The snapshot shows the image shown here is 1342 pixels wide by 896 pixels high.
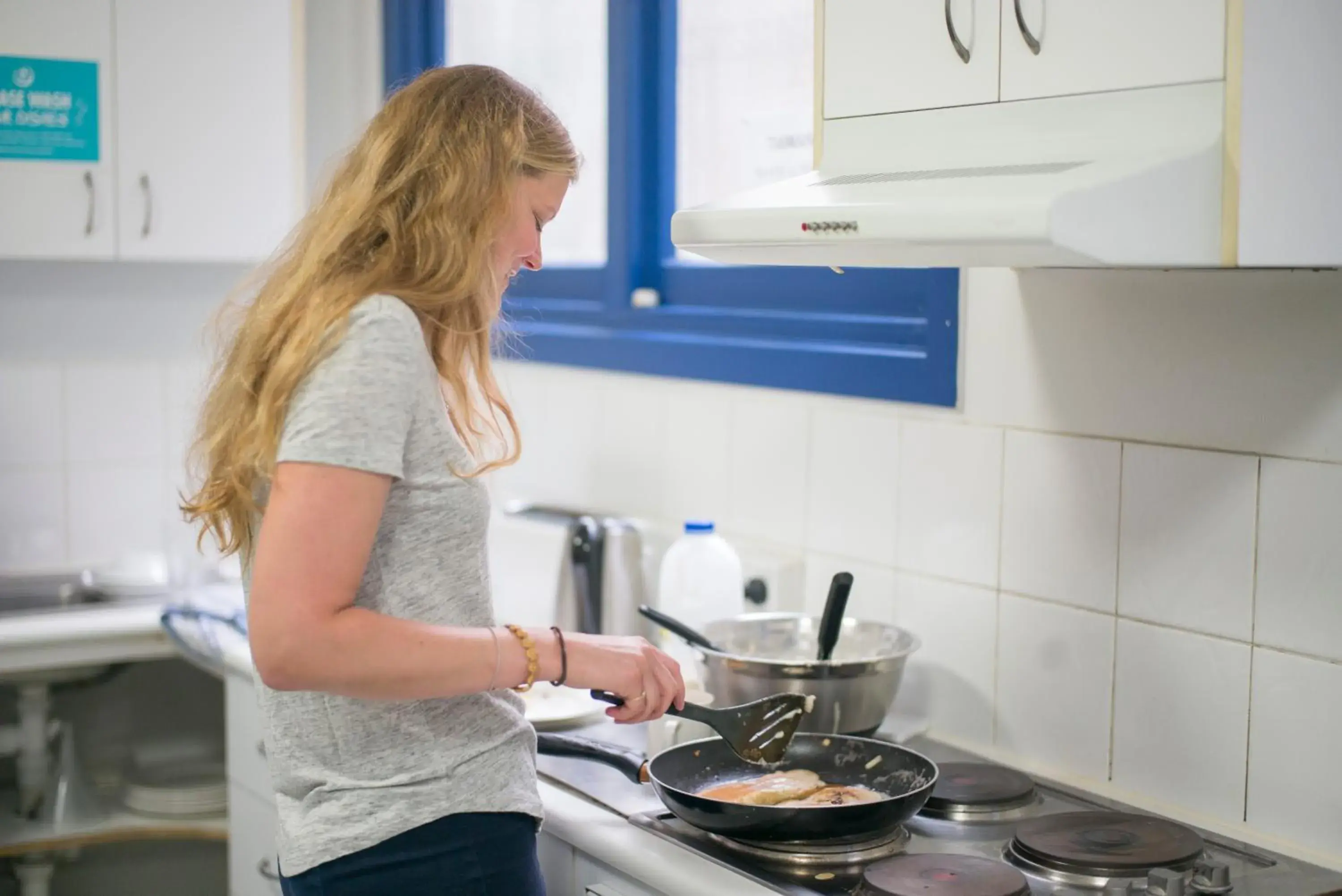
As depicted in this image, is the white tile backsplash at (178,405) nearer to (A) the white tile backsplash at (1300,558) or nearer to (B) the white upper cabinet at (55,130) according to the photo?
(B) the white upper cabinet at (55,130)

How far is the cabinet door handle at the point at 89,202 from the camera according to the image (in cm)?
295

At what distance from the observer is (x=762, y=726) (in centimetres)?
165

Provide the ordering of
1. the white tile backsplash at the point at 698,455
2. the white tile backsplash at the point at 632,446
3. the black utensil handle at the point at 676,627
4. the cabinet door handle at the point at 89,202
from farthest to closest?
the cabinet door handle at the point at 89,202
the white tile backsplash at the point at 632,446
the white tile backsplash at the point at 698,455
the black utensil handle at the point at 676,627

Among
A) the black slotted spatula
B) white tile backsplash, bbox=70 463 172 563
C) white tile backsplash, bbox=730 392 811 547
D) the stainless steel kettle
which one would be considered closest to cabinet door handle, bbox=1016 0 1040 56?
the black slotted spatula

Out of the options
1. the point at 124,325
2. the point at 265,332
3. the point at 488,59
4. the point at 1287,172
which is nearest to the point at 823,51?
the point at 1287,172

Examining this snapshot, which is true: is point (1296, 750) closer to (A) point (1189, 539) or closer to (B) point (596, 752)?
(A) point (1189, 539)

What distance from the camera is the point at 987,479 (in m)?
1.98

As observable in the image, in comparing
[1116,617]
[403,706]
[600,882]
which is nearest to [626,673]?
[403,706]

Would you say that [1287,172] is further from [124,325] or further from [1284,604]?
[124,325]

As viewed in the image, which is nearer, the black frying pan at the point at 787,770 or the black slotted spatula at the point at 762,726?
the black frying pan at the point at 787,770

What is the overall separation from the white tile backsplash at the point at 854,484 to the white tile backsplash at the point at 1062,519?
0.23m

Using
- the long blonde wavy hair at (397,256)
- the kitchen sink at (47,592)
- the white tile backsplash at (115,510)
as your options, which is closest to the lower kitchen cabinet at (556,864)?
the long blonde wavy hair at (397,256)

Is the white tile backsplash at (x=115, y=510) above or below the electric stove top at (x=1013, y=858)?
above

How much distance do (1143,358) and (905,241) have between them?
528 mm
